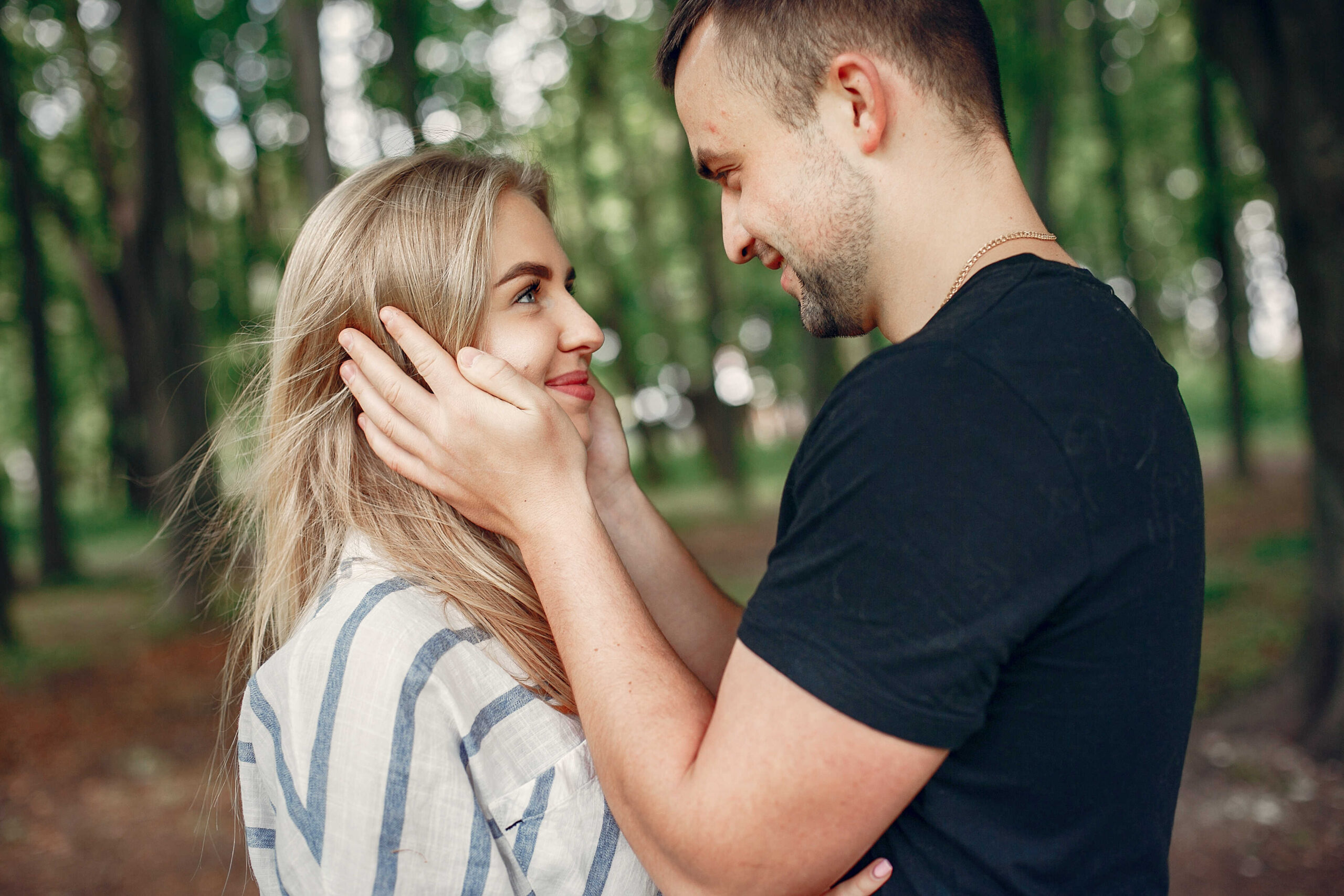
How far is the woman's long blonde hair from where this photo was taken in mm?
2006

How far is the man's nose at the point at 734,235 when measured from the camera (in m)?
1.83

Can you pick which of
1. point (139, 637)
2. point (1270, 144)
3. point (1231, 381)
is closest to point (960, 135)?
point (1270, 144)

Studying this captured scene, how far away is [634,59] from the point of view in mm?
14539

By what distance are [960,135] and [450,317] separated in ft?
3.66

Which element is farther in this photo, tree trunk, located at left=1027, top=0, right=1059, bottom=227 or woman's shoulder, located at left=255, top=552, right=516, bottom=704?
tree trunk, located at left=1027, top=0, right=1059, bottom=227

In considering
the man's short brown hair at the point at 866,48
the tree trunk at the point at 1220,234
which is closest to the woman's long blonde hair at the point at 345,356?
the man's short brown hair at the point at 866,48

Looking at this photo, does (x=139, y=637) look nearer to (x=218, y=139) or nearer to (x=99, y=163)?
(x=99, y=163)

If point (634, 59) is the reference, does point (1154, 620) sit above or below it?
below

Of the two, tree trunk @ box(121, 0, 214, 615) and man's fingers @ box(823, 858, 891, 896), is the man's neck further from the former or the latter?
tree trunk @ box(121, 0, 214, 615)

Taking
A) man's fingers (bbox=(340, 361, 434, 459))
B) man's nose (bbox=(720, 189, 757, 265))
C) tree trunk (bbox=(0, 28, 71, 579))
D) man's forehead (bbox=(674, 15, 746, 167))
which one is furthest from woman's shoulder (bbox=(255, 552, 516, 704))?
tree trunk (bbox=(0, 28, 71, 579))

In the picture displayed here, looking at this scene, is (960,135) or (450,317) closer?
(960,135)

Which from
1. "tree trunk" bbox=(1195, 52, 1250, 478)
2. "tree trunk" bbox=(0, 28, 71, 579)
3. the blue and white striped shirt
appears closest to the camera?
the blue and white striped shirt

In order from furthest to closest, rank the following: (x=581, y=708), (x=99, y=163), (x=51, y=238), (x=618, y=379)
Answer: (x=618, y=379) < (x=51, y=238) < (x=99, y=163) < (x=581, y=708)

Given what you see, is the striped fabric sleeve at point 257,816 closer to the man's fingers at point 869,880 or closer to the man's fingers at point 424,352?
the man's fingers at point 424,352
